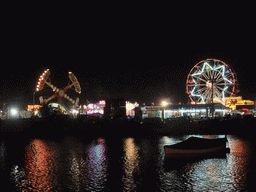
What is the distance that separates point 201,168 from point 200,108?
30121mm

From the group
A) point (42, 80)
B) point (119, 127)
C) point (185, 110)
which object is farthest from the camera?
point (42, 80)

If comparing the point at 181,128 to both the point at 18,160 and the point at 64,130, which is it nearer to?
the point at 64,130

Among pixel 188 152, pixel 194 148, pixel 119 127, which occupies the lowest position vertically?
pixel 188 152

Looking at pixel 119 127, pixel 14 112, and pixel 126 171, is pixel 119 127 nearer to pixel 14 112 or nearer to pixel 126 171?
pixel 126 171

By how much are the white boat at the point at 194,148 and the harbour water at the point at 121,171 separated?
2.26ft

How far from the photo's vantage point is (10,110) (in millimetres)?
60156

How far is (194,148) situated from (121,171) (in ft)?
22.2

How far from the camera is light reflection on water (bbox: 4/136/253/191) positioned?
15.4 meters

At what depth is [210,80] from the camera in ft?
172

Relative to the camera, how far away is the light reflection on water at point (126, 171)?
1539cm

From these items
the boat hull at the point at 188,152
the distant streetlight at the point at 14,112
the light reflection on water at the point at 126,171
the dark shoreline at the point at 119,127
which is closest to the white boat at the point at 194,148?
the boat hull at the point at 188,152

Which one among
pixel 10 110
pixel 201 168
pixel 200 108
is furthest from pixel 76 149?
pixel 10 110

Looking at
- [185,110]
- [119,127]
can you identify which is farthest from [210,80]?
[119,127]

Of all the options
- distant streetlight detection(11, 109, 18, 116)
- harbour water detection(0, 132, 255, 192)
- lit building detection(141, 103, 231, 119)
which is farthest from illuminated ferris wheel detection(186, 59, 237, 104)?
distant streetlight detection(11, 109, 18, 116)
